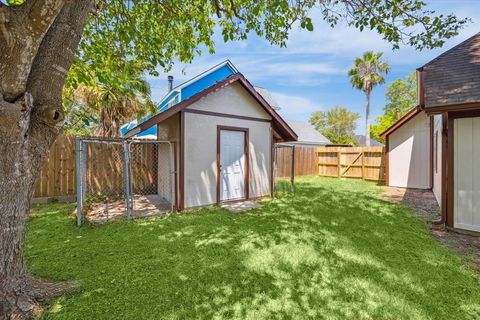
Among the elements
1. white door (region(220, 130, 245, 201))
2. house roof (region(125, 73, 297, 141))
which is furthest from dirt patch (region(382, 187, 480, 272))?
white door (region(220, 130, 245, 201))

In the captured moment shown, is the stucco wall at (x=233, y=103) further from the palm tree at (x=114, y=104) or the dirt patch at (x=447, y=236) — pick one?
the dirt patch at (x=447, y=236)

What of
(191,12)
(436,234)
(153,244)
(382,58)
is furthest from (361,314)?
(382,58)

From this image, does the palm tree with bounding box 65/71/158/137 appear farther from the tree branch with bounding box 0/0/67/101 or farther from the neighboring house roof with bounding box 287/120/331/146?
the neighboring house roof with bounding box 287/120/331/146

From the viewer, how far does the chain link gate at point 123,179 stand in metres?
6.32

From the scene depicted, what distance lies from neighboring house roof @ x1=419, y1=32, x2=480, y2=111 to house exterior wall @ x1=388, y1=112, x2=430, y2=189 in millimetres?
5051

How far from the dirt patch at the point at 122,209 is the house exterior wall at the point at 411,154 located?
1075 cm

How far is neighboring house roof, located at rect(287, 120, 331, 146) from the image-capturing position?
2559cm

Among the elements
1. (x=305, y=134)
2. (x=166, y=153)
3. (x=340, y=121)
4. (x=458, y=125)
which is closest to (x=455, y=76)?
(x=458, y=125)

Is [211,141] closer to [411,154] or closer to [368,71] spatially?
[411,154]

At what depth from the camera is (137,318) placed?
2363mm

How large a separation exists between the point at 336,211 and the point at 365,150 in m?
8.63

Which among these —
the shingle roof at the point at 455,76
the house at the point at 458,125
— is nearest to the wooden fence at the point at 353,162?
the shingle roof at the point at 455,76

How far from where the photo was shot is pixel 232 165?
7668 millimetres

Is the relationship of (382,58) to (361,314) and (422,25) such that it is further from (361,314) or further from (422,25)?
(361,314)
